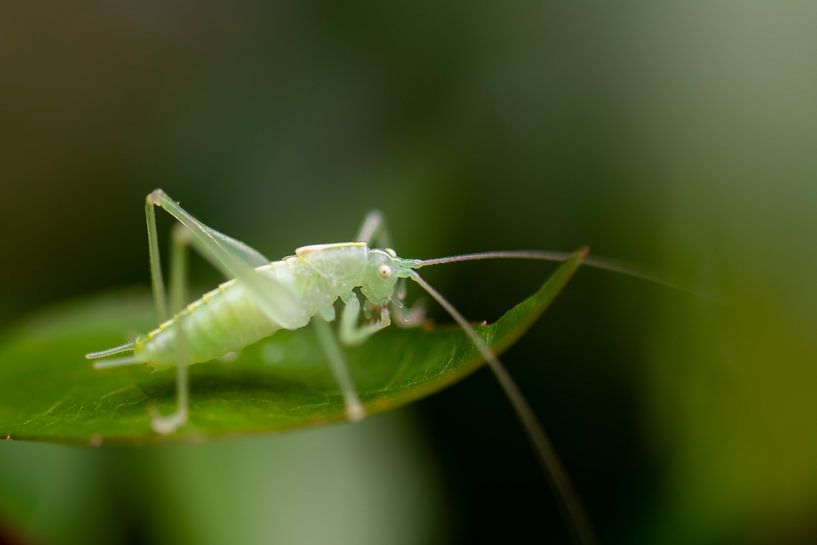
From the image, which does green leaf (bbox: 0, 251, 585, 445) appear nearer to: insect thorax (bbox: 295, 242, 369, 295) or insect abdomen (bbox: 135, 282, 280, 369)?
insect abdomen (bbox: 135, 282, 280, 369)

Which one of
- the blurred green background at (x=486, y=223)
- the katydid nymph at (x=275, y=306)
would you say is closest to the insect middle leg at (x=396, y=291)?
the katydid nymph at (x=275, y=306)

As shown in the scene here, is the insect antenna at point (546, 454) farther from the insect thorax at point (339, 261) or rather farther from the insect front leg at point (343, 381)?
the insect front leg at point (343, 381)

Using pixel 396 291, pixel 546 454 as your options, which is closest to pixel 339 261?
pixel 396 291

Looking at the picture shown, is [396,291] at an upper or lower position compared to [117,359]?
upper

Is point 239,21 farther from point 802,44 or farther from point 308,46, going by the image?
point 802,44

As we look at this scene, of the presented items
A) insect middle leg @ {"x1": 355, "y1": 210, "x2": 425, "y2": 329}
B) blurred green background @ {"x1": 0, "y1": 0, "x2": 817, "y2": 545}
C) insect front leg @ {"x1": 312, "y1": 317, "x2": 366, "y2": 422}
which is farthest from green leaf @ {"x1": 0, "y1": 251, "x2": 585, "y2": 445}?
blurred green background @ {"x1": 0, "y1": 0, "x2": 817, "y2": 545}

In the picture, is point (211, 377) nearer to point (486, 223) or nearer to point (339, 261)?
point (339, 261)

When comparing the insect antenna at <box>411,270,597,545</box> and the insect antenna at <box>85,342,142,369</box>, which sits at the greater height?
the insect antenna at <box>85,342,142,369</box>
